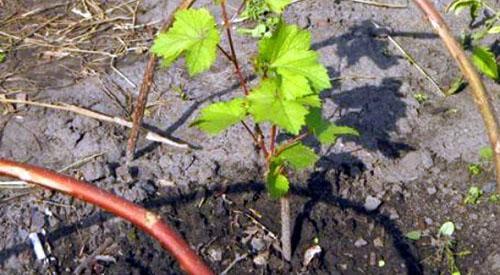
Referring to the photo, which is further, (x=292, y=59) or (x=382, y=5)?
(x=382, y=5)

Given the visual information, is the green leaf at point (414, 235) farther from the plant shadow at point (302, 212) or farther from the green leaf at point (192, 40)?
the green leaf at point (192, 40)

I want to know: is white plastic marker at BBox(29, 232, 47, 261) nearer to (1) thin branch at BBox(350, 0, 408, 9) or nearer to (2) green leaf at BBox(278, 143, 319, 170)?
(2) green leaf at BBox(278, 143, 319, 170)

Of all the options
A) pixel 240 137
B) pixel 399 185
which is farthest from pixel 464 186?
pixel 240 137

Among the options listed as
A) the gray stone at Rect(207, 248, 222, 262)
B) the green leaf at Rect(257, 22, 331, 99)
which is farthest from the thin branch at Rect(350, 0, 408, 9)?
the green leaf at Rect(257, 22, 331, 99)

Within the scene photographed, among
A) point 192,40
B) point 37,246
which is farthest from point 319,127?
point 37,246

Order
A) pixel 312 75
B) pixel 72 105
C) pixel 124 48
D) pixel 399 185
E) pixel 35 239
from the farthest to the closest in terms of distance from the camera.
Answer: pixel 124 48, pixel 72 105, pixel 399 185, pixel 35 239, pixel 312 75

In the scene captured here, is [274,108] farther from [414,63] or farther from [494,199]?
[414,63]

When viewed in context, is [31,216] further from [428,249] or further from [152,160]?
[428,249]
